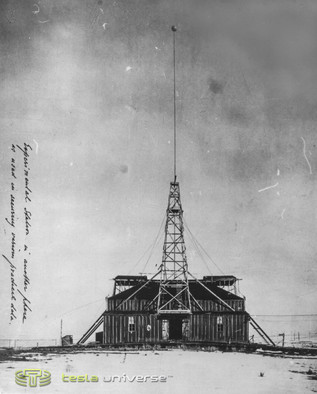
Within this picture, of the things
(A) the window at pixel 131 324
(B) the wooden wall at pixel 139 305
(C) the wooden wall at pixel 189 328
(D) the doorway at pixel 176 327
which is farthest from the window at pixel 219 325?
(A) the window at pixel 131 324

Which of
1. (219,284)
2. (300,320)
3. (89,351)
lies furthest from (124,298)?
(300,320)

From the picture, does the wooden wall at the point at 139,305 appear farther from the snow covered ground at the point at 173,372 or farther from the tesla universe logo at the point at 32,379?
the tesla universe logo at the point at 32,379

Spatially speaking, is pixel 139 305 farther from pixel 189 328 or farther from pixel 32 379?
pixel 32 379

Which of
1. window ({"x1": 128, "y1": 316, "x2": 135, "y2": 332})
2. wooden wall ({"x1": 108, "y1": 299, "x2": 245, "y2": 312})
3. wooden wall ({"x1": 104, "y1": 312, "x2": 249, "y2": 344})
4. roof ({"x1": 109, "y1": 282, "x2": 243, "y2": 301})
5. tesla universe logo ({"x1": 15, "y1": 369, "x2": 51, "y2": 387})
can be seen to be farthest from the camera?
roof ({"x1": 109, "y1": 282, "x2": 243, "y2": 301})

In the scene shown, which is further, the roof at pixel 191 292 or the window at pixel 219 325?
the roof at pixel 191 292

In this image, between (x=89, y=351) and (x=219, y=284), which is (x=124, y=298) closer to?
(x=89, y=351)

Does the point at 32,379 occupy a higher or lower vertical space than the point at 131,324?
lower

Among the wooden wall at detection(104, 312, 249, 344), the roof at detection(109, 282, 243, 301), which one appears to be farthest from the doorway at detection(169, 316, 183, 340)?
the roof at detection(109, 282, 243, 301)

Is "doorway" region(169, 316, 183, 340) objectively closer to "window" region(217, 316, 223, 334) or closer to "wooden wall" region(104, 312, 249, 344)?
"wooden wall" region(104, 312, 249, 344)

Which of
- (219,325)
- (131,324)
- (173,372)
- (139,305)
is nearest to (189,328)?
(219,325)
